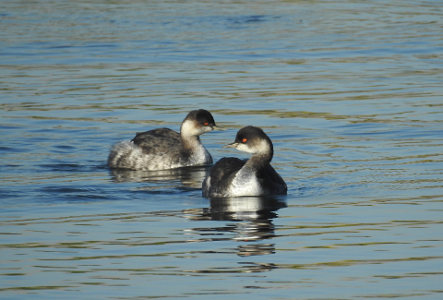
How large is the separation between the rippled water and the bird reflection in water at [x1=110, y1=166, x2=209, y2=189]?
0.22 ft

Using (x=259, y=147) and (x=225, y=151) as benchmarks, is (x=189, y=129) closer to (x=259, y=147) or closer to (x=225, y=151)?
(x=225, y=151)

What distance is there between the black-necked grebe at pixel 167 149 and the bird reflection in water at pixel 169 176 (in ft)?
0.57

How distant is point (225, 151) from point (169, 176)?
2.47 meters

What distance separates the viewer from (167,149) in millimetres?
18969

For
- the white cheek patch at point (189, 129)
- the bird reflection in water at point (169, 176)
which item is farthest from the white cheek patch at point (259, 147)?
the white cheek patch at point (189, 129)

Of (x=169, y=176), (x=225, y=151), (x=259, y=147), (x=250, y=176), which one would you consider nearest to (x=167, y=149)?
(x=169, y=176)

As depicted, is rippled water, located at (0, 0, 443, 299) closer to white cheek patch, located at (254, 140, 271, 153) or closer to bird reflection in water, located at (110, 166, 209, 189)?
bird reflection in water, located at (110, 166, 209, 189)

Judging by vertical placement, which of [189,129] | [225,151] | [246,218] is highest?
[189,129]

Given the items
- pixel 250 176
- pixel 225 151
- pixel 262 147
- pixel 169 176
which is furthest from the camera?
pixel 225 151

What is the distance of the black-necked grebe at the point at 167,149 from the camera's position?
1862 centimetres

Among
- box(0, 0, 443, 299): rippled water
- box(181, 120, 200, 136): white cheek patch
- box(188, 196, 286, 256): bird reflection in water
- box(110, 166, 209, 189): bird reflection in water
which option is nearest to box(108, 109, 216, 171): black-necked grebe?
box(181, 120, 200, 136): white cheek patch

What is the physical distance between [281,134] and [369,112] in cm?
249

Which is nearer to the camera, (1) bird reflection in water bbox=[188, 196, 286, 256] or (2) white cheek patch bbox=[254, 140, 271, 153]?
(1) bird reflection in water bbox=[188, 196, 286, 256]

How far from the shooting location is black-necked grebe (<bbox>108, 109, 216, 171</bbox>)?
18625 mm
